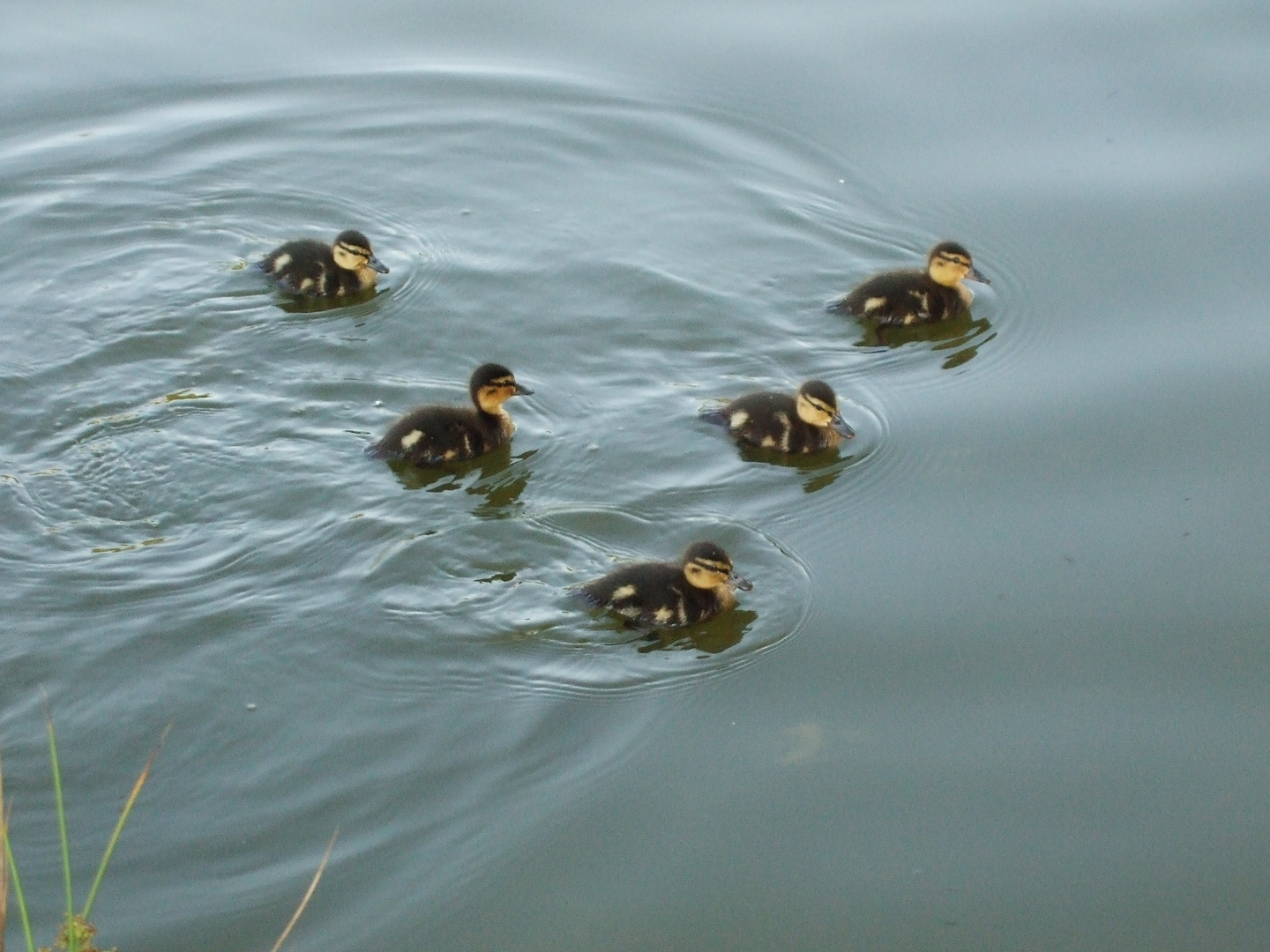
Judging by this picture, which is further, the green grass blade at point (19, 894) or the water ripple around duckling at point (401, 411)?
the water ripple around duckling at point (401, 411)

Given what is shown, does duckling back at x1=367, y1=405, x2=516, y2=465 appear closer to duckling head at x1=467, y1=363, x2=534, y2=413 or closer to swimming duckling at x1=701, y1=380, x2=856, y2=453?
duckling head at x1=467, y1=363, x2=534, y2=413

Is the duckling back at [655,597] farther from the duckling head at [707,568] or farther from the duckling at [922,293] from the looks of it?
the duckling at [922,293]

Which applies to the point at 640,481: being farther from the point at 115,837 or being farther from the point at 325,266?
the point at 115,837

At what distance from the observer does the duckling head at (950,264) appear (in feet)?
18.2

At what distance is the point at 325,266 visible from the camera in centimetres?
558

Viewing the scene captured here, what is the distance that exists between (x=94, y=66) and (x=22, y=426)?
2.73 meters

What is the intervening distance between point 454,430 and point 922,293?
162 cm

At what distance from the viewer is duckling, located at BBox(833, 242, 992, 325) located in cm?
545

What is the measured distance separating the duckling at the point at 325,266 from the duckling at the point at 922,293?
1.54 meters

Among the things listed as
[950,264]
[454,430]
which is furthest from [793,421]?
[950,264]

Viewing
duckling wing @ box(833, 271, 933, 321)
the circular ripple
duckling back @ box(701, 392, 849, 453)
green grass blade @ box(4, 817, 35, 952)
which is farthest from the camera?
duckling wing @ box(833, 271, 933, 321)

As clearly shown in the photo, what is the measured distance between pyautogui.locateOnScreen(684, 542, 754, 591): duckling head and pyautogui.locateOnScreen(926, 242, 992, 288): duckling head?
179 cm

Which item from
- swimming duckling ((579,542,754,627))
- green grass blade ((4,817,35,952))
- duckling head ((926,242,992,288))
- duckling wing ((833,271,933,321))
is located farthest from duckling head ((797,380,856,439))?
green grass blade ((4,817,35,952))

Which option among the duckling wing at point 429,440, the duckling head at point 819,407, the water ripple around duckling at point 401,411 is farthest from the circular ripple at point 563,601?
the duckling head at point 819,407
